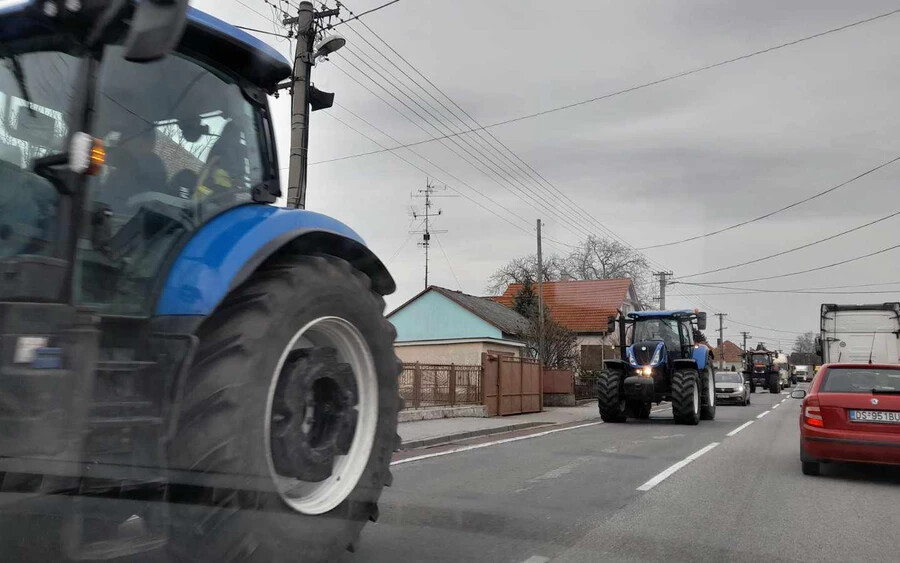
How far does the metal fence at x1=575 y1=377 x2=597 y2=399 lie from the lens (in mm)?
30386

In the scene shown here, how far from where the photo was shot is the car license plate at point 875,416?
26.6 ft

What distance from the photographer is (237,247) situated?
3.20m

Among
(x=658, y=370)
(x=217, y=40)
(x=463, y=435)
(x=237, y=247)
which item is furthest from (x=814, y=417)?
(x=658, y=370)

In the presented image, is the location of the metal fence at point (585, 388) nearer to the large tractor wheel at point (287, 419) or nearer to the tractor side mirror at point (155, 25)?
the large tractor wheel at point (287, 419)

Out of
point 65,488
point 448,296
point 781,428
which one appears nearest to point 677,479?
point 65,488

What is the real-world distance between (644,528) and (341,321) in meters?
3.46

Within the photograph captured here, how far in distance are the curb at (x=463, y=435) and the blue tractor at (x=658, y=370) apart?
1.78 meters

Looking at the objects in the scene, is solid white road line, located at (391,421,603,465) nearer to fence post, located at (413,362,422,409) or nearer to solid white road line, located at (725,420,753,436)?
solid white road line, located at (725,420,753,436)

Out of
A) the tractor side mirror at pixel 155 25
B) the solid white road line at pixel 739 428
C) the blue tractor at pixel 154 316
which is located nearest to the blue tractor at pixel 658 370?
the solid white road line at pixel 739 428

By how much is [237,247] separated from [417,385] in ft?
47.8

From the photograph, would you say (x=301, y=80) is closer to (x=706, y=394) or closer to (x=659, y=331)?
(x=659, y=331)

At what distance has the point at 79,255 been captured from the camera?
8.93 ft

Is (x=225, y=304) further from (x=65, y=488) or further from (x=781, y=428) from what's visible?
(x=781, y=428)

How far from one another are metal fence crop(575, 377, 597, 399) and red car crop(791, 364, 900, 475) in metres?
21.5
